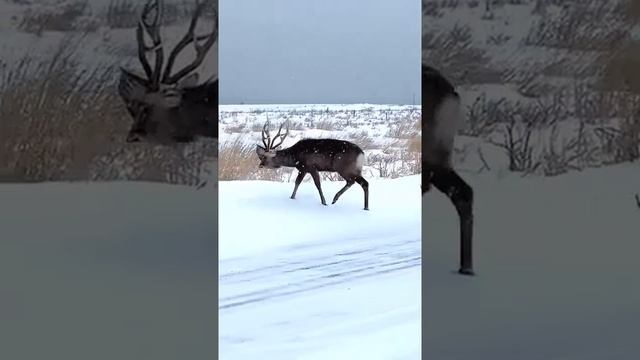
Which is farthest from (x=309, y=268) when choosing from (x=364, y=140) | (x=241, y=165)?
(x=364, y=140)

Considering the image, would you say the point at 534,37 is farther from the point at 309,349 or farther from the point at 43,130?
the point at 309,349

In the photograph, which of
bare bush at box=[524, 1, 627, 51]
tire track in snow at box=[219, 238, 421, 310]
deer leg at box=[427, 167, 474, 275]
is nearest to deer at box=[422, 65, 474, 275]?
deer leg at box=[427, 167, 474, 275]

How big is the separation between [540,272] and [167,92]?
1325 millimetres

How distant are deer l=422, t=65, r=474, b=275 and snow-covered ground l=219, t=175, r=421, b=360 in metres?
1.39

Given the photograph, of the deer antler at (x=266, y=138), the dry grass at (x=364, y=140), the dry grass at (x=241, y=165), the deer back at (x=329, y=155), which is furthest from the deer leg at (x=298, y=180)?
the dry grass at (x=364, y=140)

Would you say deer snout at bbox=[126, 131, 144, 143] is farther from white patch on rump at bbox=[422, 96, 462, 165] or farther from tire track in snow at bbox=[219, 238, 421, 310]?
tire track in snow at bbox=[219, 238, 421, 310]

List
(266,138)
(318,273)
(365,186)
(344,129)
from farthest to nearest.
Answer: (344,129) < (266,138) < (365,186) < (318,273)

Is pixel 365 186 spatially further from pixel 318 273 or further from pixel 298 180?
pixel 318 273

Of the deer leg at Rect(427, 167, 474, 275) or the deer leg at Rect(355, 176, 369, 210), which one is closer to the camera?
the deer leg at Rect(427, 167, 474, 275)

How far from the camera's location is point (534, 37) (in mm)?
2498

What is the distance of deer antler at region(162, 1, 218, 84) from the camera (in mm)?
2496

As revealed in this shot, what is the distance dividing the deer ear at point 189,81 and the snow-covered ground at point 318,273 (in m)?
1.68

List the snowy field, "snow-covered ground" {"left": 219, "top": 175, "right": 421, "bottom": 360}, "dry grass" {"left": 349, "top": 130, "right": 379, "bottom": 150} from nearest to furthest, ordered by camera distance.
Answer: "snow-covered ground" {"left": 219, "top": 175, "right": 421, "bottom": 360}, the snowy field, "dry grass" {"left": 349, "top": 130, "right": 379, "bottom": 150}

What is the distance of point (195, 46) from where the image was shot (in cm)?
250
